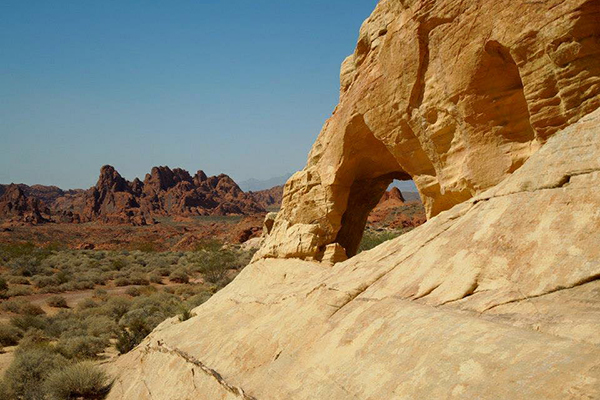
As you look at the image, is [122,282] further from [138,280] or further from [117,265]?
[117,265]

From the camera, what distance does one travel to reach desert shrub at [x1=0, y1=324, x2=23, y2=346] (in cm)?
1359

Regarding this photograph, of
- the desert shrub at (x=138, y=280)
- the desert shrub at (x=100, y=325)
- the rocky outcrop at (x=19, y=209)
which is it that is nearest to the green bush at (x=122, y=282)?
the desert shrub at (x=138, y=280)

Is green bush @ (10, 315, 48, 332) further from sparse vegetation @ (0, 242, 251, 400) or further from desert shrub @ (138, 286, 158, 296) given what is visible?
desert shrub @ (138, 286, 158, 296)

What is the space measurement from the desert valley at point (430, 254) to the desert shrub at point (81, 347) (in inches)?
2.6

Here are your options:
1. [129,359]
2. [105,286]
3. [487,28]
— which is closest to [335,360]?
[487,28]

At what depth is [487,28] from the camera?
215 inches

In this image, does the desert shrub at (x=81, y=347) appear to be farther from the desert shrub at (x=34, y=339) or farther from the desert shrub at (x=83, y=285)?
the desert shrub at (x=83, y=285)

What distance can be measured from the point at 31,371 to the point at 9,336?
4693mm

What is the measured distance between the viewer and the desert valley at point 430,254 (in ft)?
9.29

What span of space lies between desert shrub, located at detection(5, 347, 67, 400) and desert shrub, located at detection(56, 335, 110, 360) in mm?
504

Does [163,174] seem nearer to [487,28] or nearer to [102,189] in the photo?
[102,189]

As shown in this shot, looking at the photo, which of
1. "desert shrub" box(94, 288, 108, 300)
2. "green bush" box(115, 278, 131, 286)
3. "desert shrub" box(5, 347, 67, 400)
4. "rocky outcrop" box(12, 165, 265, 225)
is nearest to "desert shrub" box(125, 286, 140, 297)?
"desert shrub" box(94, 288, 108, 300)

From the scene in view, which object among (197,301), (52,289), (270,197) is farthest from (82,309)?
(270,197)

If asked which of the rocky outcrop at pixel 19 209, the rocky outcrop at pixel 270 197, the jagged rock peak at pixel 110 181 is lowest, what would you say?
the rocky outcrop at pixel 270 197
